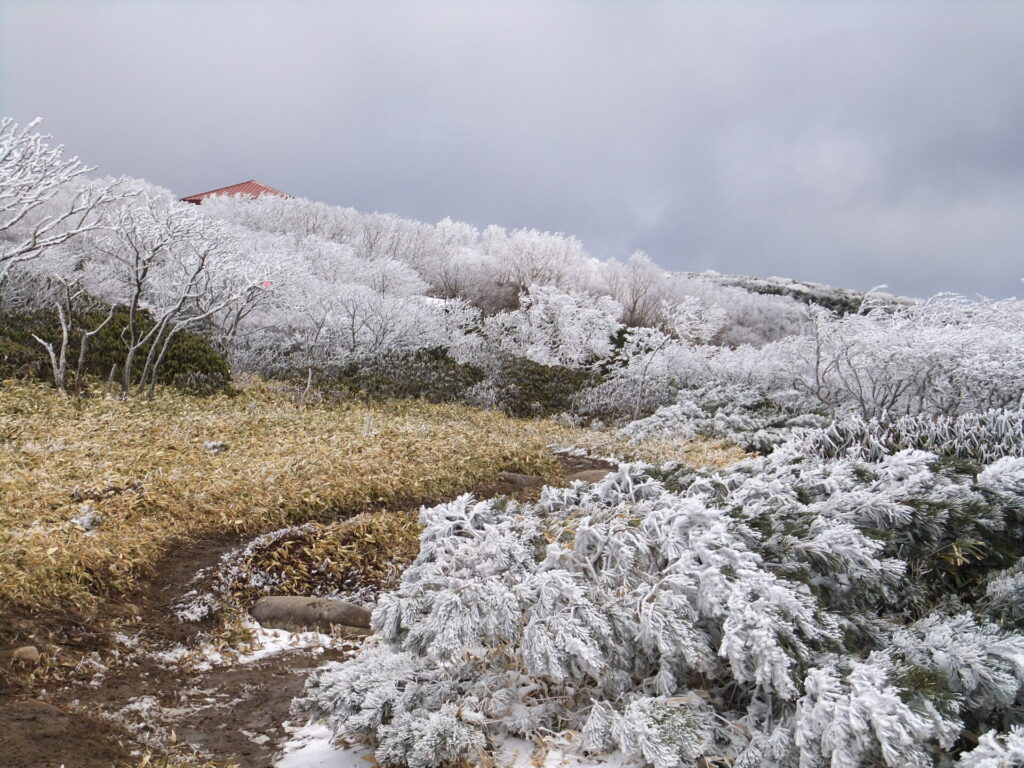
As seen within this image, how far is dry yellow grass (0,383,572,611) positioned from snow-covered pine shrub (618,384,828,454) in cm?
253

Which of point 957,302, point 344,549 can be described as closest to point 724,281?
point 957,302

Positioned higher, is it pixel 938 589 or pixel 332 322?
pixel 332 322

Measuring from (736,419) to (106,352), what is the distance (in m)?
9.35

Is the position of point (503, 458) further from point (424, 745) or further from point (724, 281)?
point (724, 281)

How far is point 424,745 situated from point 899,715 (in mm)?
1411

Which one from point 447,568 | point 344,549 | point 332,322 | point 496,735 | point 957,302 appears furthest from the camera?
point 332,322

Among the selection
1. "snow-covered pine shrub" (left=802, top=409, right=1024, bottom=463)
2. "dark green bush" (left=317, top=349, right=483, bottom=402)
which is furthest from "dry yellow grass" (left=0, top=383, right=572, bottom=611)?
"snow-covered pine shrub" (left=802, top=409, right=1024, bottom=463)

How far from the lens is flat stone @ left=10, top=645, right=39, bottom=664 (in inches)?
124

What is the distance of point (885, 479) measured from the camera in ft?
10.4

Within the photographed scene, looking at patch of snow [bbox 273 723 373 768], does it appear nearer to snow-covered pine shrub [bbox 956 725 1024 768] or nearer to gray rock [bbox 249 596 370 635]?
gray rock [bbox 249 596 370 635]

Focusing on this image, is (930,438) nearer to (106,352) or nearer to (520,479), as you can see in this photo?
(520,479)

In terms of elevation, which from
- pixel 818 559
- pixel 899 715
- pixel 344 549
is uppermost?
pixel 818 559

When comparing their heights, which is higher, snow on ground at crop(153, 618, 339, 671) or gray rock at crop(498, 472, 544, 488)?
gray rock at crop(498, 472, 544, 488)

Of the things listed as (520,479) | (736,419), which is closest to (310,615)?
(520,479)
